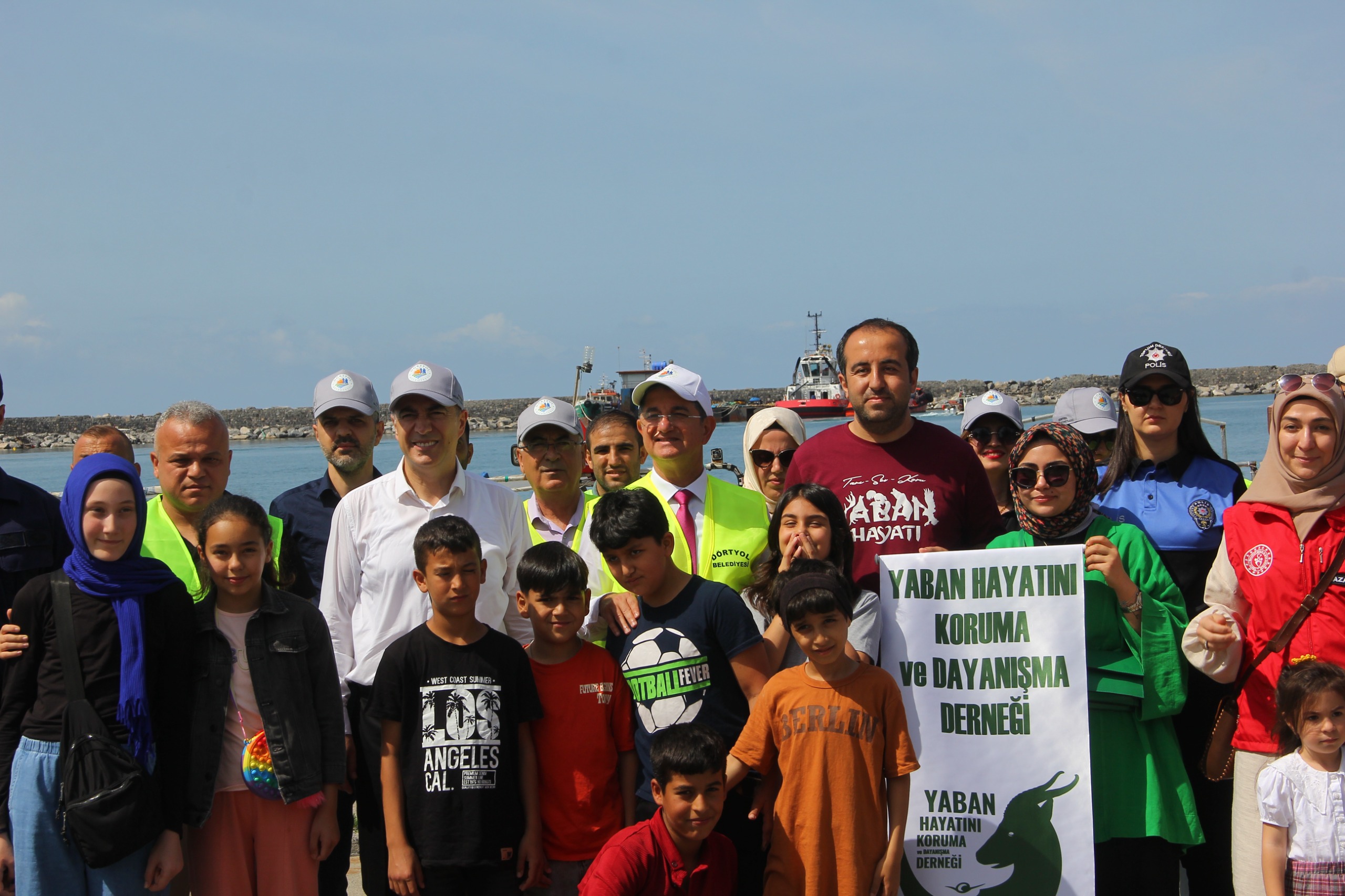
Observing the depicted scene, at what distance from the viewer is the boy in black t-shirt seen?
12.1ft

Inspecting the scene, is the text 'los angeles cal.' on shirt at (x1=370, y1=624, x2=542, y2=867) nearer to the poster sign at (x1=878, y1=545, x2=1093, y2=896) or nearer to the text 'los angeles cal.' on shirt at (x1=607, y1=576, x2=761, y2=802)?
the text 'los angeles cal.' on shirt at (x1=607, y1=576, x2=761, y2=802)

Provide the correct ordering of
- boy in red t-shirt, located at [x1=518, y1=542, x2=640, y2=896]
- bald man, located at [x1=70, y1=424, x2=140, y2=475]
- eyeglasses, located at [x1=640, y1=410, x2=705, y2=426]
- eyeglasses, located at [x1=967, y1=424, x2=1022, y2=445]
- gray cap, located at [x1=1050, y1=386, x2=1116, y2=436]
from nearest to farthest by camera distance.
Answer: boy in red t-shirt, located at [x1=518, y1=542, x2=640, y2=896] < eyeglasses, located at [x1=640, y1=410, x2=705, y2=426] < bald man, located at [x1=70, y1=424, x2=140, y2=475] < gray cap, located at [x1=1050, y1=386, x2=1116, y2=436] < eyeglasses, located at [x1=967, y1=424, x2=1022, y2=445]

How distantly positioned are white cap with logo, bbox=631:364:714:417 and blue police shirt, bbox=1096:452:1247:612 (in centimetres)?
180

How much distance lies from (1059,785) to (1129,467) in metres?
Result: 1.51

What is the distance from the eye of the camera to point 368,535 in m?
4.36

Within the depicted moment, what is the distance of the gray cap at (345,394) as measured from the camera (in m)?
4.95

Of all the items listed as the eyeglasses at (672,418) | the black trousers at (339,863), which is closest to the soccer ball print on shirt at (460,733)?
the black trousers at (339,863)

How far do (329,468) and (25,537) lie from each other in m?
1.46

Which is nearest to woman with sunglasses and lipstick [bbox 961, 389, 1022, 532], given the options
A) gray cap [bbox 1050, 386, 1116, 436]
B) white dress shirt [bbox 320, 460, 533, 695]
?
gray cap [bbox 1050, 386, 1116, 436]

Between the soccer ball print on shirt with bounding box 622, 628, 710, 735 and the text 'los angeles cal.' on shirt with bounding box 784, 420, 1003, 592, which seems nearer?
the soccer ball print on shirt with bounding box 622, 628, 710, 735

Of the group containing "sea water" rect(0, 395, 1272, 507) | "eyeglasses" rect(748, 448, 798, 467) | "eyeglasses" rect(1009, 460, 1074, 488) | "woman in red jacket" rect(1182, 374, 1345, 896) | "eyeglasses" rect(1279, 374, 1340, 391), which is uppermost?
"sea water" rect(0, 395, 1272, 507)

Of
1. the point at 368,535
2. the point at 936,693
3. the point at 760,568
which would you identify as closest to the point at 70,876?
the point at 368,535

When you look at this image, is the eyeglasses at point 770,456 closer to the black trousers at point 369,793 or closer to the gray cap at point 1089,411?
the gray cap at point 1089,411

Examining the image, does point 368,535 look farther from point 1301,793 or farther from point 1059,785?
point 1301,793
